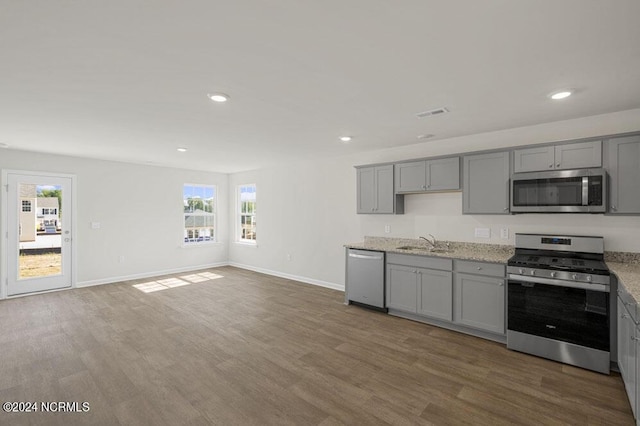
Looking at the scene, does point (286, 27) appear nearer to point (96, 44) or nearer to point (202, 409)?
point (96, 44)

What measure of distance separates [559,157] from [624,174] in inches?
21.4

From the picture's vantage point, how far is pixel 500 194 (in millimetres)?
3613

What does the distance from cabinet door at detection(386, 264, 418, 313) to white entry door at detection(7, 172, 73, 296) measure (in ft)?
19.2

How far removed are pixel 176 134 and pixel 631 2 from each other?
4.38 m

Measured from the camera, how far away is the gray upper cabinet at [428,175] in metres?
3.97

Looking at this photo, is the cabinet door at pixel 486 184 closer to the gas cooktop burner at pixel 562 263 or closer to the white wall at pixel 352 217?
the white wall at pixel 352 217

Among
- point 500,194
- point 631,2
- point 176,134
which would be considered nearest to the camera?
point 631,2

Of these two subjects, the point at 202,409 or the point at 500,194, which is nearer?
the point at 202,409

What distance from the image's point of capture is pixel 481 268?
3461 millimetres

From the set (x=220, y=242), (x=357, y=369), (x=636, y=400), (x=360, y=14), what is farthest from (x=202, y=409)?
(x=220, y=242)

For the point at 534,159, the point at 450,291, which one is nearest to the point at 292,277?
the point at 450,291

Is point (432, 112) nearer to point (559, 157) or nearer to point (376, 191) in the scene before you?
point (559, 157)

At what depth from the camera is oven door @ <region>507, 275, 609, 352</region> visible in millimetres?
2727

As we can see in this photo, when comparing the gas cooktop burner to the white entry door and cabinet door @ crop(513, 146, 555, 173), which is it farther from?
the white entry door
